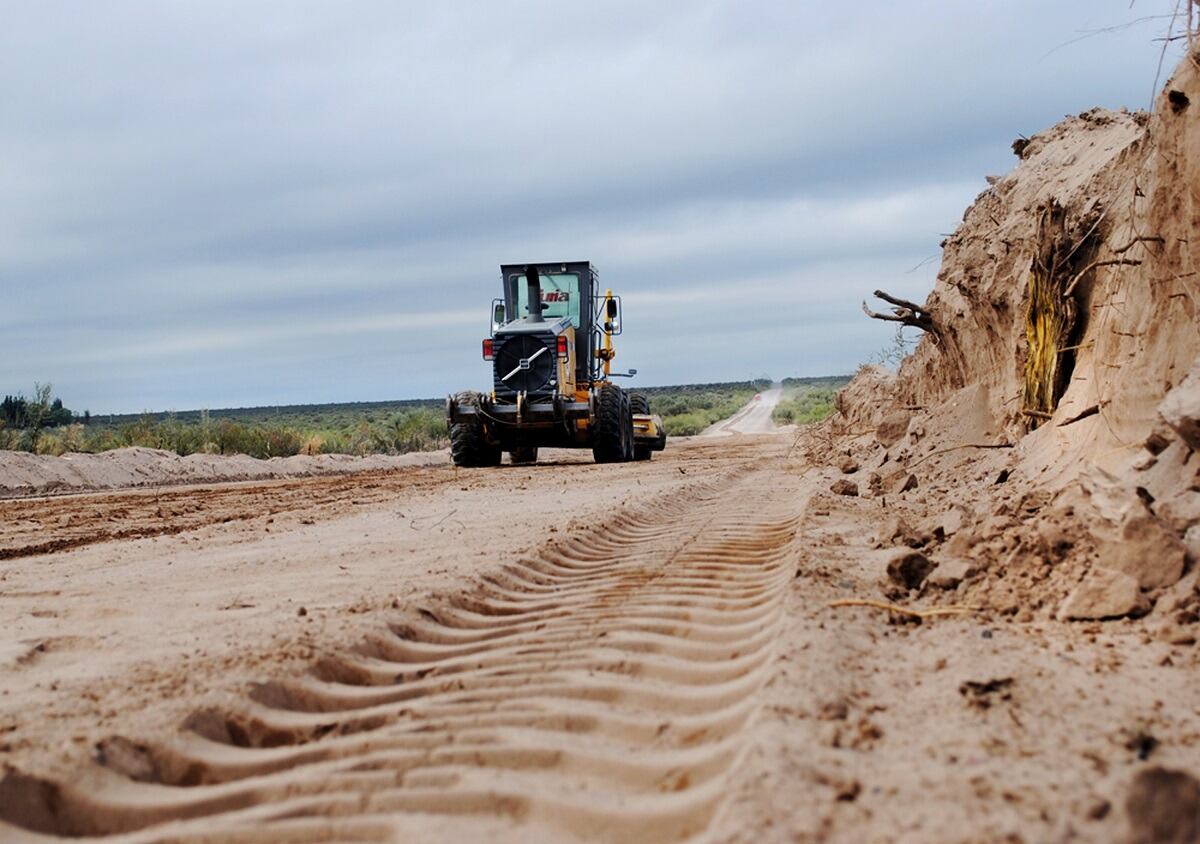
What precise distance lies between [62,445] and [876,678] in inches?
930

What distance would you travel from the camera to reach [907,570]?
5336 millimetres

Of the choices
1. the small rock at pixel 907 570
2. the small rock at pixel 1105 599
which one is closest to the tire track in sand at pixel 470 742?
the small rock at pixel 907 570

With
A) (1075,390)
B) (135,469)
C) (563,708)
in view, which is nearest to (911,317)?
(1075,390)

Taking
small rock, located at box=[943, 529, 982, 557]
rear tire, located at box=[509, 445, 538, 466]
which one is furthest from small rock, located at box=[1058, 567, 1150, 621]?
rear tire, located at box=[509, 445, 538, 466]

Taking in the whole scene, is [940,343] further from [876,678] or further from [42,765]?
[42,765]

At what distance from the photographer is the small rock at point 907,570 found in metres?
5.32

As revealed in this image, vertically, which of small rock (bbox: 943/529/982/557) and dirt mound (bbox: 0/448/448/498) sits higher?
dirt mound (bbox: 0/448/448/498)

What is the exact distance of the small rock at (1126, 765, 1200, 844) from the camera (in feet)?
7.51

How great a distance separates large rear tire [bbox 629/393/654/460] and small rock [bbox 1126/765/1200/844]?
20638 millimetres

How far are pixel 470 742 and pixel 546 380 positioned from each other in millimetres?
16002

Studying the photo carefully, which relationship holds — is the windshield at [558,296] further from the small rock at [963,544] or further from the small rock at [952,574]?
the small rock at [952,574]

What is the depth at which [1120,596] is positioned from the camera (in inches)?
171

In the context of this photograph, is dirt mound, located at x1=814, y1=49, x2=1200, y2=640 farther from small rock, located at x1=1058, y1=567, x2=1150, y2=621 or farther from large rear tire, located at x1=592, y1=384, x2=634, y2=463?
large rear tire, located at x1=592, y1=384, x2=634, y2=463

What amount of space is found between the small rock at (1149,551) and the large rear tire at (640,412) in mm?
18554
